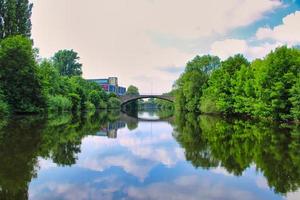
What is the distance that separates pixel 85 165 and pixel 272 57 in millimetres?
26711

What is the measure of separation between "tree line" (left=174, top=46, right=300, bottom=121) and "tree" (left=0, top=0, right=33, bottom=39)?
2907 centimetres

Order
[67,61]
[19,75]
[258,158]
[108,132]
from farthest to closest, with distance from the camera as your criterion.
Result: [67,61] → [19,75] → [108,132] → [258,158]

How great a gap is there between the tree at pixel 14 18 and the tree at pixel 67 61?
59161 millimetres

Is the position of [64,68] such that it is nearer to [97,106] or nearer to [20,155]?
[97,106]

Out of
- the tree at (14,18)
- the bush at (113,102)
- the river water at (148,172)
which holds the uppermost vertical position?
the tree at (14,18)

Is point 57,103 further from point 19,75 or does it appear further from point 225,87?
point 225,87

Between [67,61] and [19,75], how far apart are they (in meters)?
70.8

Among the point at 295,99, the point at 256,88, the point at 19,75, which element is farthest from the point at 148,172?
the point at 19,75

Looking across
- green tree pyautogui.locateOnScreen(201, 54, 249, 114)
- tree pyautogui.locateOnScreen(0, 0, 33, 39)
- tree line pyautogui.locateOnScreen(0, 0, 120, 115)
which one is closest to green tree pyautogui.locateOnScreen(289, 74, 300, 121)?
green tree pyautogui.locateOnScreen(201, 54, 249, 114)

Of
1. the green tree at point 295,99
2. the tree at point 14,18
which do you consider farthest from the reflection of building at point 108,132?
the tree at point 14,18

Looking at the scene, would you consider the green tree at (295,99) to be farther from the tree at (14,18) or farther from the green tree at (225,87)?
the tree at (14,18)

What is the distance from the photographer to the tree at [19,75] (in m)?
39.5

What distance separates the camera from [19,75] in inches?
1588

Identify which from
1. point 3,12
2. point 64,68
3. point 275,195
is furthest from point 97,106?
point 275,195
